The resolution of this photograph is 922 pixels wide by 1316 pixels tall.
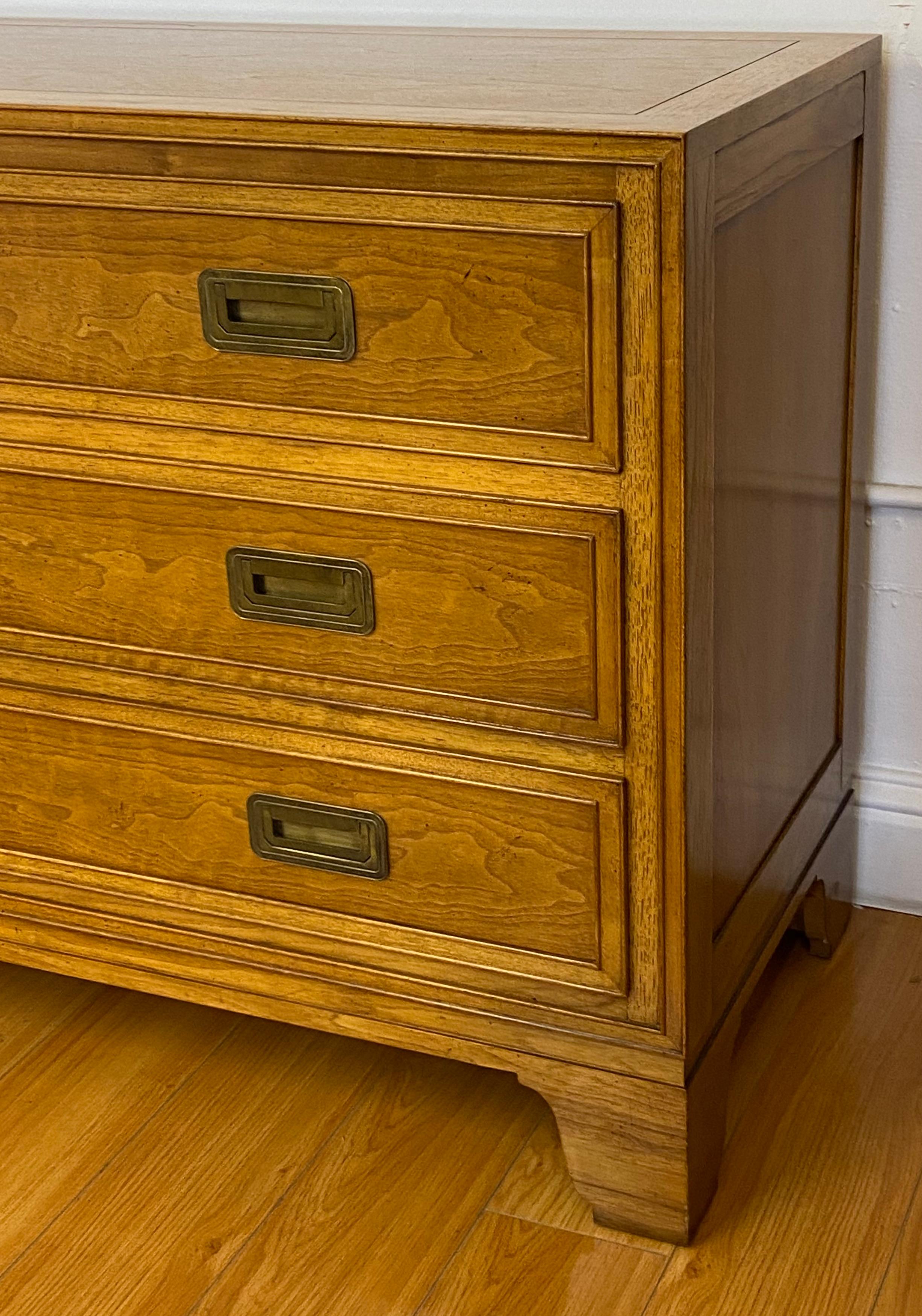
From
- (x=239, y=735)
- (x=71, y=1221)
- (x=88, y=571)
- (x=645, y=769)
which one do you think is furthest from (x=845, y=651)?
(x=71, y=1221)

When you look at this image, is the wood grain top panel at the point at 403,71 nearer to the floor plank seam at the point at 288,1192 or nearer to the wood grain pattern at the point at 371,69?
the wood grain pattern at the point at 371,69

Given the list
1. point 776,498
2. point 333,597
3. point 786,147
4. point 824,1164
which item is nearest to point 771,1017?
point 824,1164

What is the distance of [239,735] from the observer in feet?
4.28

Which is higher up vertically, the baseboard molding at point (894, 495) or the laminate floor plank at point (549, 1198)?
the baseboard molding at point (894, 495)

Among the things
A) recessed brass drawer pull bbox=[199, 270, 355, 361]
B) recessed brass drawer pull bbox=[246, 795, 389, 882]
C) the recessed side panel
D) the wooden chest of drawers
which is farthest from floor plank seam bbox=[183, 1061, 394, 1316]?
recessed brass drawer pull bbox=[199, 270, 355, 361]

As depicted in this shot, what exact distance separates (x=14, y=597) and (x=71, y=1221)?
0.52 meters

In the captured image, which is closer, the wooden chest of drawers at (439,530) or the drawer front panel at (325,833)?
the wooden chest of drawers at (439,530)

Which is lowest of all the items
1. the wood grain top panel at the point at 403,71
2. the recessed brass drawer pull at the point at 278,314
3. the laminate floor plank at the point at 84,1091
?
the laminate floor plank at the point at 84,1091

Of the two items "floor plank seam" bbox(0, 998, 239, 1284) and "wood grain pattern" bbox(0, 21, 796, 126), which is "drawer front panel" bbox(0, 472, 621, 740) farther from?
"floor plank seam" bbox(0, 998, 239, 1284)

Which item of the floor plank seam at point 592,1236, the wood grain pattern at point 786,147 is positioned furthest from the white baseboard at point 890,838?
the wood grain pattern at point 786,147

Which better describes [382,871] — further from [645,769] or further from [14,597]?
[14,597]

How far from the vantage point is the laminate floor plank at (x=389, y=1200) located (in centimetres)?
126

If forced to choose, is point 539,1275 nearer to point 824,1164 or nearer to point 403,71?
point 824,1164

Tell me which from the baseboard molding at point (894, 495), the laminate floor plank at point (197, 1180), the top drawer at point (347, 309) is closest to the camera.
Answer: the top drawer at point (347, 309)
